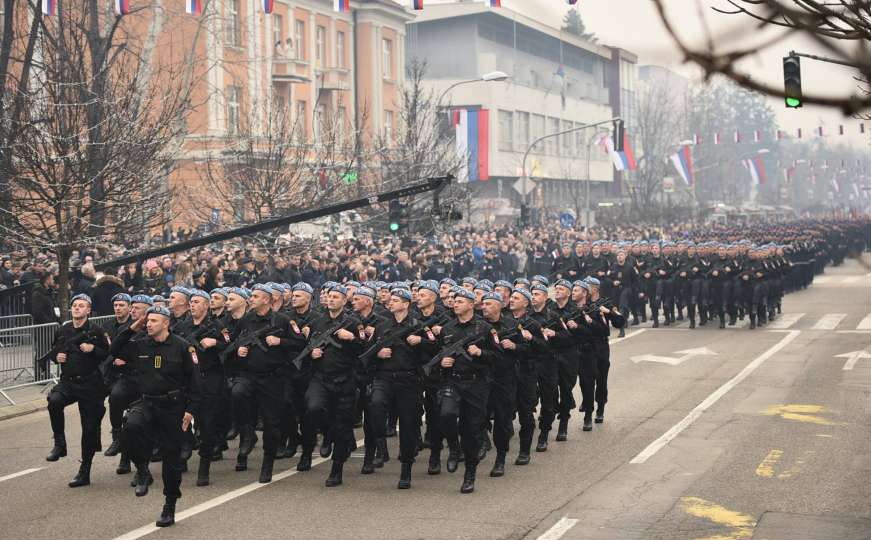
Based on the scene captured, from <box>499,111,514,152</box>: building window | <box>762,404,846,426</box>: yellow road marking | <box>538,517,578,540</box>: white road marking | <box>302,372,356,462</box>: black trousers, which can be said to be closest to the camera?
<box>538,517,578,540</box>: white road marking

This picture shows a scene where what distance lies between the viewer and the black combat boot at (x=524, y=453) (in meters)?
13.0

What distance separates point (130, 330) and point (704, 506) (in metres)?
5.58

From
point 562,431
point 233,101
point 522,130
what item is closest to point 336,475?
point 562,431

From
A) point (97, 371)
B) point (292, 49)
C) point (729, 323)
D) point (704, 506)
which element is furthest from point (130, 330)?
point (292, 49)

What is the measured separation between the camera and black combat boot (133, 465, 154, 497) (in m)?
11.6

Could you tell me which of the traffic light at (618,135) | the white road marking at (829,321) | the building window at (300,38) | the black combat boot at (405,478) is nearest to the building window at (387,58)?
the building window at (300,38)

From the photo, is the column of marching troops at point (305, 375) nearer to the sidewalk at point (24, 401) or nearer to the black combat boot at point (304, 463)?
the black combat boot at point (304, 463)

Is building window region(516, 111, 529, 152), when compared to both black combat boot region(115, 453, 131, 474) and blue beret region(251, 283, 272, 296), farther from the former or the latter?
black combat boot region(115, 453, 131, 474)

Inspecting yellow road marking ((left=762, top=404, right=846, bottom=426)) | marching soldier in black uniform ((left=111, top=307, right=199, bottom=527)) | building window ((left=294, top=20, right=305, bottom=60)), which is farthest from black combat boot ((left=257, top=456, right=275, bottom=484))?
building window ((left=294, top=20, right=305, bottom=60))

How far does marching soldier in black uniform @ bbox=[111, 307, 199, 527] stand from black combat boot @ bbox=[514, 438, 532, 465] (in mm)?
3580

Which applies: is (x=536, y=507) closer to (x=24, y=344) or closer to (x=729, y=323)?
(x=24, y=344)

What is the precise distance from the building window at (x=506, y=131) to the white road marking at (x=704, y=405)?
5353 centimetres

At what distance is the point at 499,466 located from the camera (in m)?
12.4

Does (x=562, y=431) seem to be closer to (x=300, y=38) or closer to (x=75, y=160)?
(x=75, y=160)
